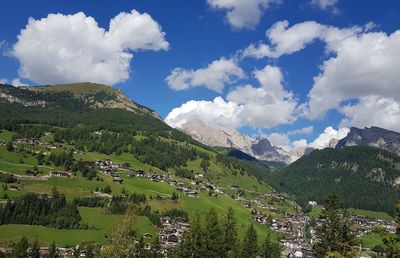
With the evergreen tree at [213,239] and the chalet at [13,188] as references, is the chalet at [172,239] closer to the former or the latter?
the evergreen tree at [213,239]

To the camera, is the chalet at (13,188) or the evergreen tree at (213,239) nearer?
the evergreen tree at (213,239)

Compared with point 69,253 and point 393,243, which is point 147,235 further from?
point 393,243

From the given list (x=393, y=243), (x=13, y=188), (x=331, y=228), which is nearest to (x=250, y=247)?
(x=331, y=228)

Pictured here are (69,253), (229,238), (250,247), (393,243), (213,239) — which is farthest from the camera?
(69,253)

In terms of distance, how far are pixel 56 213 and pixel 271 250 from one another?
92886 millimetres

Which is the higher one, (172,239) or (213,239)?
(213,239)

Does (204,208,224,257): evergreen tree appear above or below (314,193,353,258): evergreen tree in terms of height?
below

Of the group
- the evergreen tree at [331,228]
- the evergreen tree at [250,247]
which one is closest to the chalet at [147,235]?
the evergreen tree at [250,247]

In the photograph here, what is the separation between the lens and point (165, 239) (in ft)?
604

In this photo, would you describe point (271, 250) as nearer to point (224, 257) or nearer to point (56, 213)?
point (224, 257)

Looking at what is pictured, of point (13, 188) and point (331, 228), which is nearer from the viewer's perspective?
point (331, 228)

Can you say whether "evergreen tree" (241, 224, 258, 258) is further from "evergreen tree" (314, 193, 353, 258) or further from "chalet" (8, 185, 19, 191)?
"chalet" (8, 185, 19, 191)

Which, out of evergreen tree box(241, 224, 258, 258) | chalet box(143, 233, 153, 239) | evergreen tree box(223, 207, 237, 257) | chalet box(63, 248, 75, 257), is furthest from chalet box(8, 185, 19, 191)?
evergreen tree box(241, 224, 258, 258)

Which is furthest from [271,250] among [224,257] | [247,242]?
[224,257]
